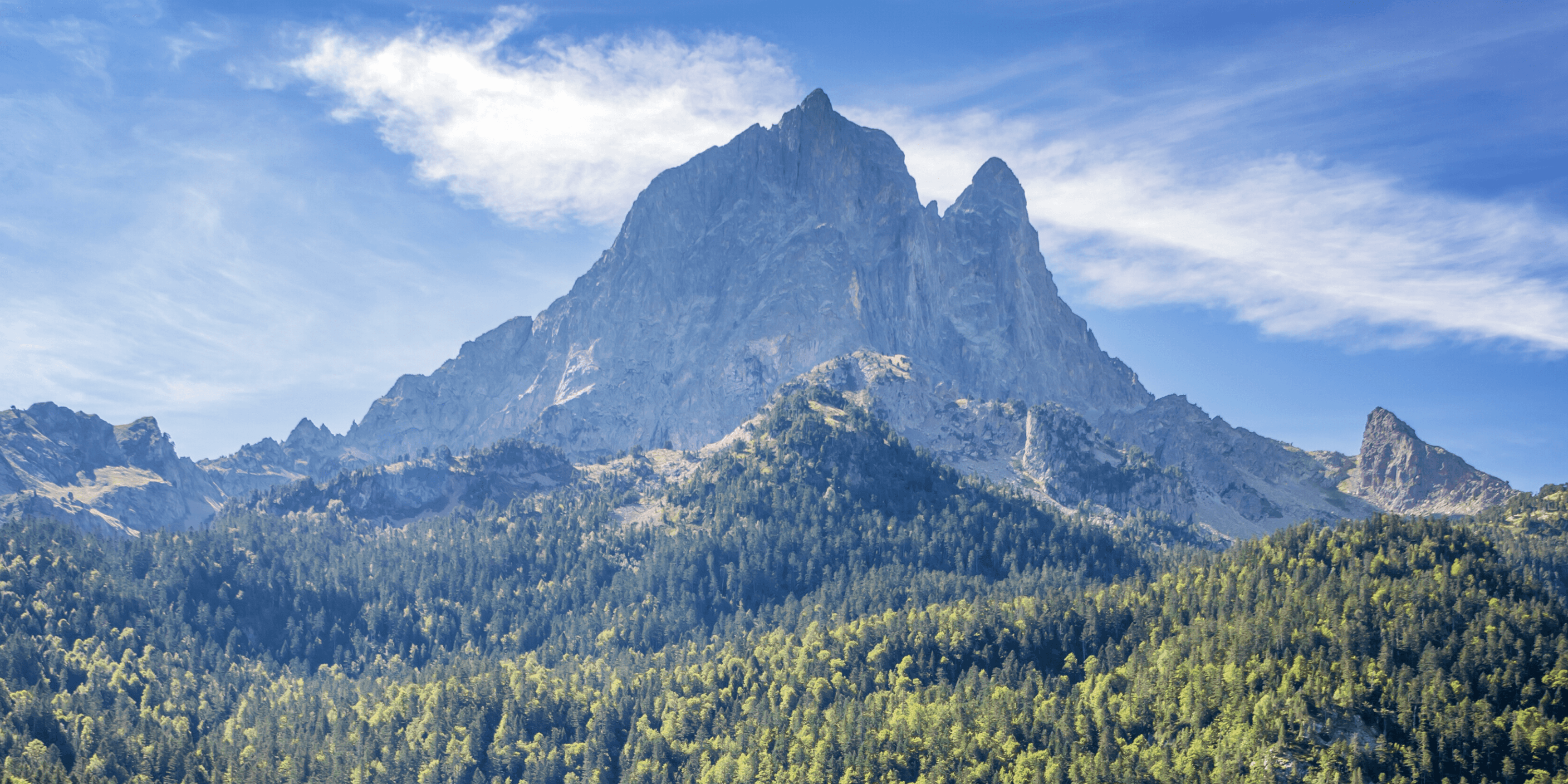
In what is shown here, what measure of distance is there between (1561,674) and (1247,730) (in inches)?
1997

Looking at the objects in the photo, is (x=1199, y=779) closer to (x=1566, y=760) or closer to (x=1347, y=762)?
(x=1347, y=762)

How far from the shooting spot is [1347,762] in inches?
7505

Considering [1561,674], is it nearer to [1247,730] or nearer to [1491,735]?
[1491,735]

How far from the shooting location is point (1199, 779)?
648 ft

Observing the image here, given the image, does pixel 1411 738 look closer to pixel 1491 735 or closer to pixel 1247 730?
pixel 1491 735

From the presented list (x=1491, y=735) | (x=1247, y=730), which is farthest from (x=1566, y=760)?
(x=1247, y=730)

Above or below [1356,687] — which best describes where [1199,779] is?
below

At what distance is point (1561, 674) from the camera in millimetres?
199750

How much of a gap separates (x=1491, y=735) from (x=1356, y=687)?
19.6 m

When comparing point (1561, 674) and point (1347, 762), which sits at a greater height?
point (1561, 674)

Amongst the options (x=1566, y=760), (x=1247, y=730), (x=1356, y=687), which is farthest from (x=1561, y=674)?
(x=1247, y=730)

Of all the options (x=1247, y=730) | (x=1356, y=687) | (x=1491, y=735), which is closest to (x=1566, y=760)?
(x=1491, y=735)

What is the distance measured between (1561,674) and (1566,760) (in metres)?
18.4

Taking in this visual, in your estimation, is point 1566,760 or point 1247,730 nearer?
point 1566,760
